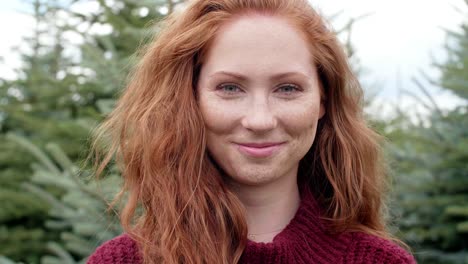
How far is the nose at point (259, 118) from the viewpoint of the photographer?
203cm

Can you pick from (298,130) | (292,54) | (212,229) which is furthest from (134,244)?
(292,54)

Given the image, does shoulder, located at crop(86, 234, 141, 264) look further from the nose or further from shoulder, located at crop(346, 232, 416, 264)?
shoulder, located at crop(346, 232, 416, 264)

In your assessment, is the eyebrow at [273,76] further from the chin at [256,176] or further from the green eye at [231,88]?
the chin at [256,176]

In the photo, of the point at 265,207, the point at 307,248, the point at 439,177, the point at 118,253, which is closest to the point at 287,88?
the point at 265,207

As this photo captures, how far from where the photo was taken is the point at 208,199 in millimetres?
2184

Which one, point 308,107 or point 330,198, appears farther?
point 330,198

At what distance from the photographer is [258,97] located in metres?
2.06

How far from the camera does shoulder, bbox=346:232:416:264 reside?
2229 mm

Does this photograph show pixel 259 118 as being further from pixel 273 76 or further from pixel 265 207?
pixel 265 207

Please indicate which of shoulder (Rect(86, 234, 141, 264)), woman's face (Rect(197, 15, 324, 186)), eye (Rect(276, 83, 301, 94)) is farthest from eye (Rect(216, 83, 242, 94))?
shoulder (Rect(86, 234, 141, 264))

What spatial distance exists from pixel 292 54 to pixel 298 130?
23 cm

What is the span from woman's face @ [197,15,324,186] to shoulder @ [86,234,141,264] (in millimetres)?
392

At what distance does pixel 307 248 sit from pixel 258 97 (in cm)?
51

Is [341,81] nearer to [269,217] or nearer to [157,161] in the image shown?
[269,217]
